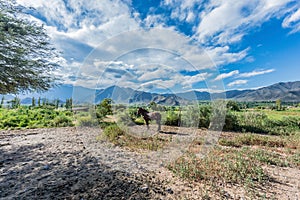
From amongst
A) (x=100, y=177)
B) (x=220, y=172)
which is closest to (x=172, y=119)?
(x=220, y=172)

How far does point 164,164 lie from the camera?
152 inches

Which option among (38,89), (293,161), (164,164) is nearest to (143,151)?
(164,164)

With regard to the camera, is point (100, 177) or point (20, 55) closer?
point (100, 177)

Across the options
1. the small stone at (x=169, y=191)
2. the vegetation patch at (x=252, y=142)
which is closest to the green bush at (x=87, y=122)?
the vegetation patch at (x=252, y=142)

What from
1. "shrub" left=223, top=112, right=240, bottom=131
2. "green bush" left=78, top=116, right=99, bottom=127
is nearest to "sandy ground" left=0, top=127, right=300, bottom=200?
"green bush" left=78, top=116, right=99, bottom=127

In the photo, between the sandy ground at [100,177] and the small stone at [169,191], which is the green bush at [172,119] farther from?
the small stone at [169,191]

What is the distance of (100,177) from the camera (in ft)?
10.2

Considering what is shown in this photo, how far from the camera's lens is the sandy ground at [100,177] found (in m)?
2.59

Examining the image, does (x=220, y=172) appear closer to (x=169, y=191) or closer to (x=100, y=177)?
(x=169, y=191)

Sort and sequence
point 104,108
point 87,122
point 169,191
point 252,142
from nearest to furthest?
point 169,191
point 252,142
point 87,122
point 104,108

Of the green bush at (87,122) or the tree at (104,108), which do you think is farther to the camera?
the tree at (104,108)

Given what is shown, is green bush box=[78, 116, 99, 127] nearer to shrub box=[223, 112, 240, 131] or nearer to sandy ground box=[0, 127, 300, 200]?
sandy ground box=[0, 127, 300, 200]

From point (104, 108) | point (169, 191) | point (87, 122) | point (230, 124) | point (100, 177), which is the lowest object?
point (169, 191)

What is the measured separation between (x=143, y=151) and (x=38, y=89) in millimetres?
5440
